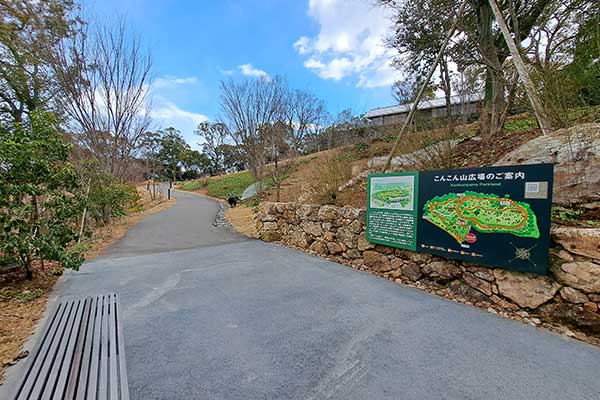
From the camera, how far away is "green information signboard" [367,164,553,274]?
8.07ft

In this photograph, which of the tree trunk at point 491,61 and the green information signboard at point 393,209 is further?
the tree trunk at point 491,61

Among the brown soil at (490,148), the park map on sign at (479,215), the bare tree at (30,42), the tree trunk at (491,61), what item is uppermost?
the bare tree at (30,42)

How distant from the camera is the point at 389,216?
3834 mm

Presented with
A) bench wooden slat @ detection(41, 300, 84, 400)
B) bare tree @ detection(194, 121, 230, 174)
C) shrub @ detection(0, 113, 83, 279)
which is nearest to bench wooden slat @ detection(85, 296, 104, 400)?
bench wooden slat @ detection(41, 300, 84, 400)

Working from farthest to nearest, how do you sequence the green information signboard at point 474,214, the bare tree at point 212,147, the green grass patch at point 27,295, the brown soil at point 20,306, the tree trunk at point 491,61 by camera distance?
the bare tree at point 212,147, the tree trunk at point 491,61, the green grass patch at point 27,295, the green information signboard at point 474,214, the brown soil at point 20,306

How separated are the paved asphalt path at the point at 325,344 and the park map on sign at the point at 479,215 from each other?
899 mm

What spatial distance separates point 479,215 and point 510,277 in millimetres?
705

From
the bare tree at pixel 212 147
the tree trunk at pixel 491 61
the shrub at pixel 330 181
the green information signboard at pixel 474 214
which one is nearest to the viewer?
the green information signboard at pixel 474 214

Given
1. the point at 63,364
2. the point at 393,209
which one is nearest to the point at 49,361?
the point at 63,364

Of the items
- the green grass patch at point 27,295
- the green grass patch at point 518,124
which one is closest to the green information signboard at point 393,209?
the green grass patch at point 27,295

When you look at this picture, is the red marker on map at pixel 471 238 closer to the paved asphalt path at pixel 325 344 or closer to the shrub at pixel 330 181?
the paved asphalt path at pixel 325 344

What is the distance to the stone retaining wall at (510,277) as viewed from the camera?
7.23 feet

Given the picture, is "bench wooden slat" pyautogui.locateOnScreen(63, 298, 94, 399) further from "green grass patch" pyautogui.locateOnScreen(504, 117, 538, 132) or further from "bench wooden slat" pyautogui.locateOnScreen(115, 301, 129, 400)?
"green grass patch" pyautogui.locateOnScreen(504, 117, 538, 132)

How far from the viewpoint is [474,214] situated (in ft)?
9.50
